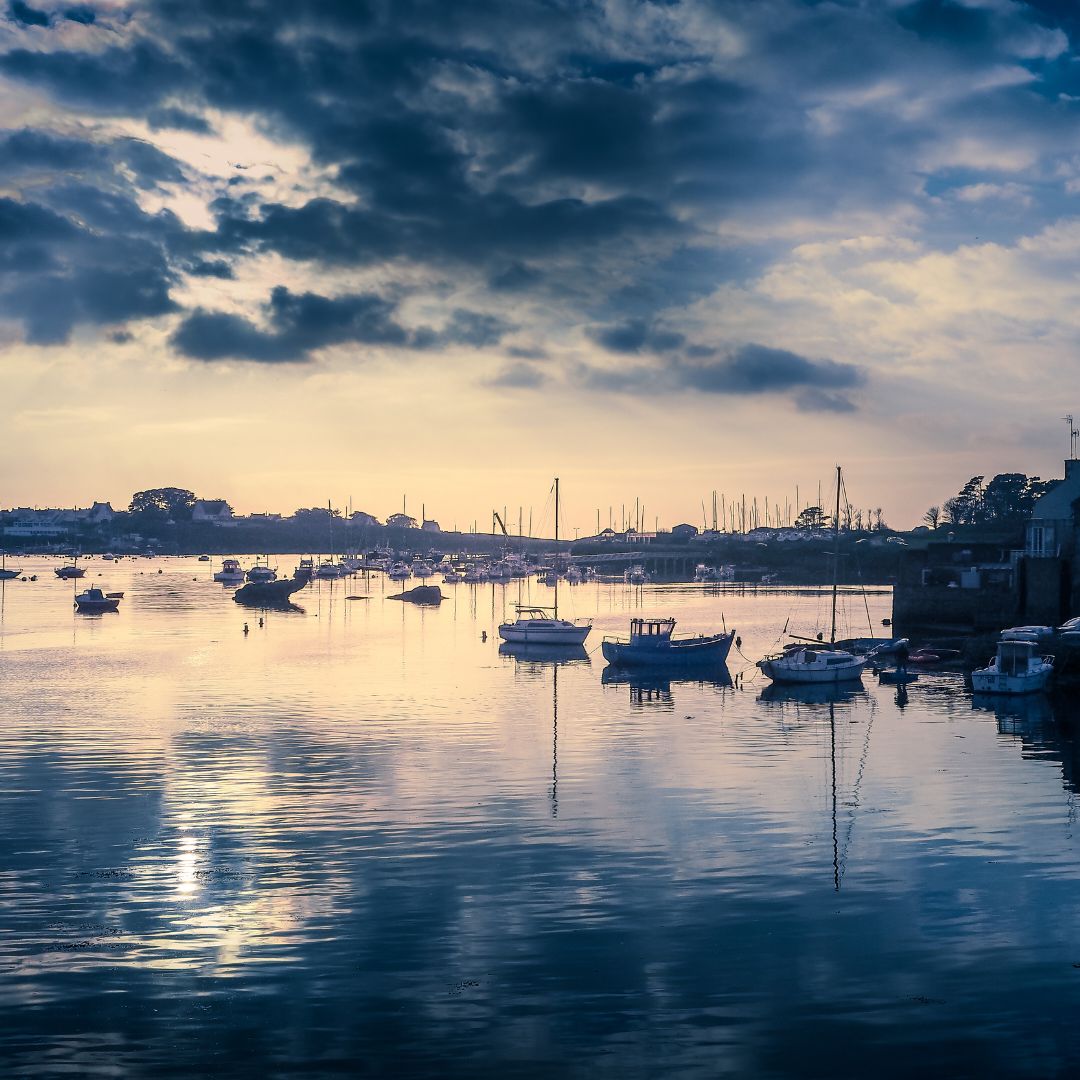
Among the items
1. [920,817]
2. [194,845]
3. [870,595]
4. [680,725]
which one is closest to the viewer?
[194,845]

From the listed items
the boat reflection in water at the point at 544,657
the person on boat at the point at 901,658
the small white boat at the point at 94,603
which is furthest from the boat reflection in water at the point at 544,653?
the small white boat at the point at 94,603

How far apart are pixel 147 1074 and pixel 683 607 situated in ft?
453

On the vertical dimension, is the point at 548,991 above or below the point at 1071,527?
below

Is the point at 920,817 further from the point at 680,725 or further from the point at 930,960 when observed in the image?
the point at 680,725

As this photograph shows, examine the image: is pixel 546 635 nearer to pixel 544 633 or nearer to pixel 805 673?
pixel 544 633

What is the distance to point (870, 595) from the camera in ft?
560

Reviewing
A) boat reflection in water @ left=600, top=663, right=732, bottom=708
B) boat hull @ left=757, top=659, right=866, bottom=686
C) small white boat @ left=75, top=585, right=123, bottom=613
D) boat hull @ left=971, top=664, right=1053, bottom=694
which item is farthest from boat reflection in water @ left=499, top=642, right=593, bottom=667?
small white boat @ left=75, top=585, right=123, bottom=613

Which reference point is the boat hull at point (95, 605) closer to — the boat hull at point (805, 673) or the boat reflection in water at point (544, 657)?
the boat reflection in water at point (544, 657)

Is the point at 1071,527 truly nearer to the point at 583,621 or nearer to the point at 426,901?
the point at 583,621

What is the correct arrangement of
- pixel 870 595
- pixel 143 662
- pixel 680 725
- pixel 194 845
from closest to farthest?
pixel 194 845 < pixel 680 725 < pixel 143 662 < pixel 870 595

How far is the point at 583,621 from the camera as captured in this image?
129250mm

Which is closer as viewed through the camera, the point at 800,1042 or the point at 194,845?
the point at 800,1042

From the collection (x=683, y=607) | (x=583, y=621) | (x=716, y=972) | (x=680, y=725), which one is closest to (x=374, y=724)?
(x=680, y=725)

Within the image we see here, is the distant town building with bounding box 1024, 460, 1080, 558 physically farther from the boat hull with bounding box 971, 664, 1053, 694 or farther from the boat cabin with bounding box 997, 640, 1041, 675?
the boat hull with bounding box 971, 664, 1053, 694
